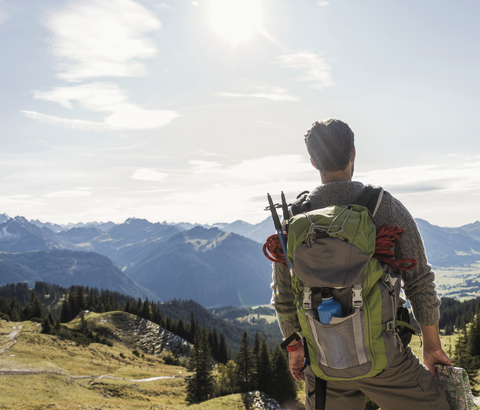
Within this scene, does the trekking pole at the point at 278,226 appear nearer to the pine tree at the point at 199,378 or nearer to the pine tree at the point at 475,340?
the pine tree at the point at 199,378

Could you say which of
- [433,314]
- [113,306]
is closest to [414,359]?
[433,314]

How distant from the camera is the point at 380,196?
3539mm

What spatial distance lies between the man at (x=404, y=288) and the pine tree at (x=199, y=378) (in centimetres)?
5668

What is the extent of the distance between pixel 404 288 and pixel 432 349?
765mm

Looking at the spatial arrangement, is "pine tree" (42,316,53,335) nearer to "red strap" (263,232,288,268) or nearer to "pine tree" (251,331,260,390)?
"pine tree" (251,331,260,390)

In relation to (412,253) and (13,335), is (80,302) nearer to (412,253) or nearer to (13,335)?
(13,335)

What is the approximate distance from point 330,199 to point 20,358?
6353 centimetres

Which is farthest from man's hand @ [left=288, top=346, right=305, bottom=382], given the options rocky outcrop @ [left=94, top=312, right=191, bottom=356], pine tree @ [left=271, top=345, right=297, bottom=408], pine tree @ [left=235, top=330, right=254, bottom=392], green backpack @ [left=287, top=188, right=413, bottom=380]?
rocky outcrop @ [left=94, top=312, right=191, bottom=356]

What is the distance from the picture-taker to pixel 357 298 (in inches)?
120

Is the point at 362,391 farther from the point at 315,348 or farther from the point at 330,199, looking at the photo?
the point at 330,199

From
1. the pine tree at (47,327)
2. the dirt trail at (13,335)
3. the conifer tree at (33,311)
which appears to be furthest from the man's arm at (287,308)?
the conifer tree at (33,311)

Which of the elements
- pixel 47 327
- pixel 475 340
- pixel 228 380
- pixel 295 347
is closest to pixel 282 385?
pixel 228 380

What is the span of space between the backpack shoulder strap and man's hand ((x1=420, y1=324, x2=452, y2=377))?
1.58 metres

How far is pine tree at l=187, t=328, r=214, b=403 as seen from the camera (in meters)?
51.7
